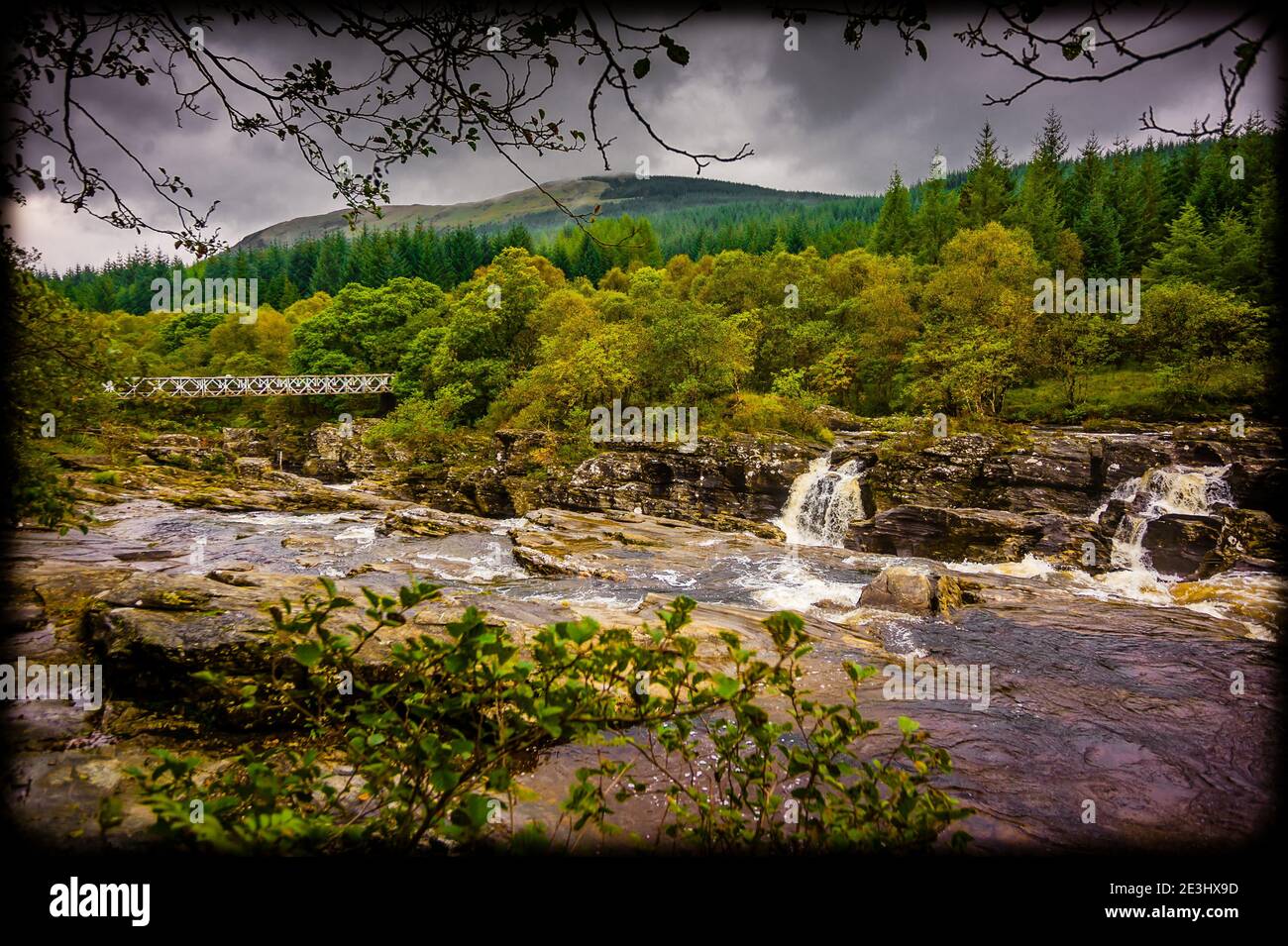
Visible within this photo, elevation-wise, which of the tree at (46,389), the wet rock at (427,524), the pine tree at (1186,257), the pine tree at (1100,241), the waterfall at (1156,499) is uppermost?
the pine tree at (1100,241)

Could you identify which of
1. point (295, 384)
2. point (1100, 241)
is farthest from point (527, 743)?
point (1100, 241)

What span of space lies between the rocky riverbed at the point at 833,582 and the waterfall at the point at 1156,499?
3.3 inches

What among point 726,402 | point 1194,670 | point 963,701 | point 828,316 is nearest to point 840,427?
point 726,402

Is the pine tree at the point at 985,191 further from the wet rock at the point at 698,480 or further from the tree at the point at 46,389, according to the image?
the tree at the point at 46,389

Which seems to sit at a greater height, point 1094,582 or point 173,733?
point 173,733

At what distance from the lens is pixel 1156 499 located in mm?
19469

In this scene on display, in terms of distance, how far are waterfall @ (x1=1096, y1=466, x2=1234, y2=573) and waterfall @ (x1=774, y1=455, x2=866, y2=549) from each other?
8.34 metres

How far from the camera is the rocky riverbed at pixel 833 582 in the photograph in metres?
5.64

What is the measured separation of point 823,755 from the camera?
6.54ft

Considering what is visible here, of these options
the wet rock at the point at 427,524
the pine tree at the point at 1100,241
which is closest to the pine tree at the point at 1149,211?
the pine tree at the point at 1100,241

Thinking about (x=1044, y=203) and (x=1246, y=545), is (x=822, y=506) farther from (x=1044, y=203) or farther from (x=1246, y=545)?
(x=1044, y=203)
